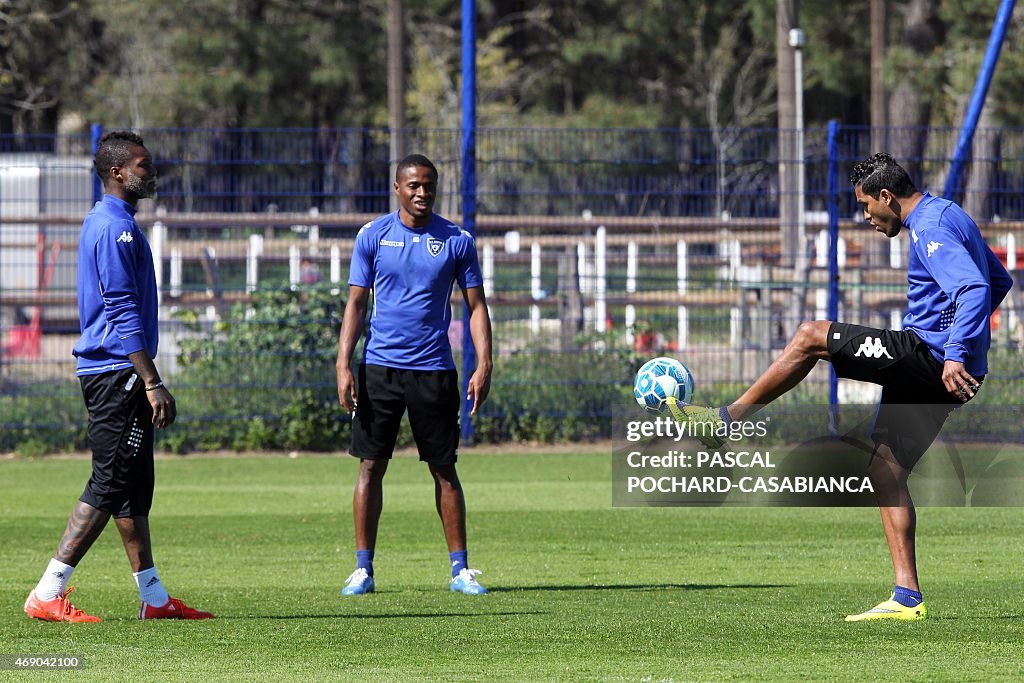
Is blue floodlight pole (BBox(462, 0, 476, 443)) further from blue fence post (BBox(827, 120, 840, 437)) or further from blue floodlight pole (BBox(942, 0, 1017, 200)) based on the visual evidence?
blue floodlight pole (BBox(942, 0, 1017, 200))

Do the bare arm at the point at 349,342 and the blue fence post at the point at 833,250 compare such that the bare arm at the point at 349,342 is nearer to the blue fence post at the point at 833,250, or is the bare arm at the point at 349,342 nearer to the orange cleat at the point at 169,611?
the orange cleat at the point at 169,611

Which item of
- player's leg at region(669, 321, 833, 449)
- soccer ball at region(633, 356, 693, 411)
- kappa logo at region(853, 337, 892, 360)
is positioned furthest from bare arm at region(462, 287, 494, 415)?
kappa logo at region(853, 337, 892, 360)

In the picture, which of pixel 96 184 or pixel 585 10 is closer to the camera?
pixel 96 184

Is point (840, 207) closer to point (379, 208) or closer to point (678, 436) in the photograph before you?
point (379, 208)

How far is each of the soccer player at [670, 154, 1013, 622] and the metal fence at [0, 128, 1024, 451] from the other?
283 inches

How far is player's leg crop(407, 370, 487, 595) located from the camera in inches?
329

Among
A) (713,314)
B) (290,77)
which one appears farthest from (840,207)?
(290,77)

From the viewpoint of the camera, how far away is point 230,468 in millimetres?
14086

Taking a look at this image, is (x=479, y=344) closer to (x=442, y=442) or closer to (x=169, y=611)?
(x=442, y=442)

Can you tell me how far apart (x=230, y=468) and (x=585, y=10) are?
36.4m

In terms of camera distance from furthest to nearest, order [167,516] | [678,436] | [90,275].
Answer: [167,516]
[678,436]
[90,275]

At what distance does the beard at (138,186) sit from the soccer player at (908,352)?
260 cm

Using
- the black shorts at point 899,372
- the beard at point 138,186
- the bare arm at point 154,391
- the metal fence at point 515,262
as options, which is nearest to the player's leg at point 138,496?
the bare arm at point 154,391

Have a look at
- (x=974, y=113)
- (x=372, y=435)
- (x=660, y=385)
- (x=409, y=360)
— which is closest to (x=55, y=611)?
(x=372, y=435)
